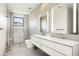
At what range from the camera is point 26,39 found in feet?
9.87

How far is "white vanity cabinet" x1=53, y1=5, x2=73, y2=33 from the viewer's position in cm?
183

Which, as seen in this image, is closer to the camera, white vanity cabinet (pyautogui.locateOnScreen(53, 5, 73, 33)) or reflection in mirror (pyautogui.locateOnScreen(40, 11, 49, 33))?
white vanity cabinet (pyautogui.locateOnScreen(53, 5, 73, 33))

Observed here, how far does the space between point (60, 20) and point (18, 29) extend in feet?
5.12

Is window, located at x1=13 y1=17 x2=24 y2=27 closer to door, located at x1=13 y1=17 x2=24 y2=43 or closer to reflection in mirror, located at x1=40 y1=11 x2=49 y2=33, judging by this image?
door, located at x1=13 y1=17 x2=24 y2=43

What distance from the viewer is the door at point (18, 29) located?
9.45 ft

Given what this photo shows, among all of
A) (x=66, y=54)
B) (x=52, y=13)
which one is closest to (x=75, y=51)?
(x=66, y=54)

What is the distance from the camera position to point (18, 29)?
3014mm

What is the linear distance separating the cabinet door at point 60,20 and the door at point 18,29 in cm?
118

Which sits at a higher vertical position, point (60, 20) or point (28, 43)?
point (60, 20)

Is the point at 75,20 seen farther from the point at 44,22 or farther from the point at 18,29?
the point at 18,29

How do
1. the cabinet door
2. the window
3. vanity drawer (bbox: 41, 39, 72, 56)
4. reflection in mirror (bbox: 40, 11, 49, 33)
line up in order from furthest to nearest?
1. the window
2. reflection in mirror (bbox: 40, 11, 49, 33)
3. the cabinet door
4. vanity drawer (bbox: 41, 39, 72, 56)

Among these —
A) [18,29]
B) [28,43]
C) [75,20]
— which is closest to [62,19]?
[75,20]

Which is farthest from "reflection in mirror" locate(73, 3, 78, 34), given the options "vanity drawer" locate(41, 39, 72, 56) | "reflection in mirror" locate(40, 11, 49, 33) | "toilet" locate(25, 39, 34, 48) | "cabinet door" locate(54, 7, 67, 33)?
"toilet" locate(25, 39, 34, 48)

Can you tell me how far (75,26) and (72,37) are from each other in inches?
9.0
